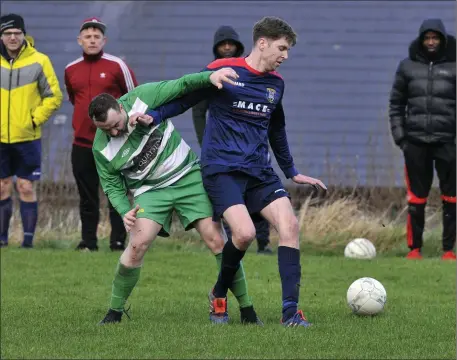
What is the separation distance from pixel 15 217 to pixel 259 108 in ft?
25.5

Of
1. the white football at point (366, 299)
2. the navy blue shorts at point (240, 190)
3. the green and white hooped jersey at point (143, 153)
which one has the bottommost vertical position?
the white football at point (366, 299)

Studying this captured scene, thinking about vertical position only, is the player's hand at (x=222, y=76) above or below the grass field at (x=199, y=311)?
above

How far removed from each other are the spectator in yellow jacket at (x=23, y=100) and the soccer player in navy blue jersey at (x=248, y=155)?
5.25 meters

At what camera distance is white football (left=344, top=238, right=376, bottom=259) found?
543 inches

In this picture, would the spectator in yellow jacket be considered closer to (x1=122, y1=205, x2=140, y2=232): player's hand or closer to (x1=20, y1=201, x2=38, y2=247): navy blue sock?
(x1=20, y1=201, x2=38, y2=247): navy blue sock

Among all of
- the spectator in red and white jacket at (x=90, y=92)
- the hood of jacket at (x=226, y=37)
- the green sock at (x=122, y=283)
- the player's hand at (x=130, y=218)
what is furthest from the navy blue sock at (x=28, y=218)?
the player's hand at (x=130, y=218)

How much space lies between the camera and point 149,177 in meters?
8.70

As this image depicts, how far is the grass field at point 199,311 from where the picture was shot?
754 centimetres

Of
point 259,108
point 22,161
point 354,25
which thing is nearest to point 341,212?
point 22,161

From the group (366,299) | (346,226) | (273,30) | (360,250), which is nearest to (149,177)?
(273,30)

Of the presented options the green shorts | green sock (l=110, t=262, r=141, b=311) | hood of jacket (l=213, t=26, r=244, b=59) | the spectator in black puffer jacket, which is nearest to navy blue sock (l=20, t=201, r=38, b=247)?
hood of jacket (l=213, t=26, r=244, b=59)

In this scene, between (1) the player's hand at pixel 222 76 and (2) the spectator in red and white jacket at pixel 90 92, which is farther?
(2) the spectator in red and white jacket at pixel 90 92

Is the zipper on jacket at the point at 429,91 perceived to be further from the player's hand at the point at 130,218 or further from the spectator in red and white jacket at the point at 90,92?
the player's hand at the point at 130,218

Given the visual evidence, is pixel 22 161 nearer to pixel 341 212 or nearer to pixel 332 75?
pixel 341 212
